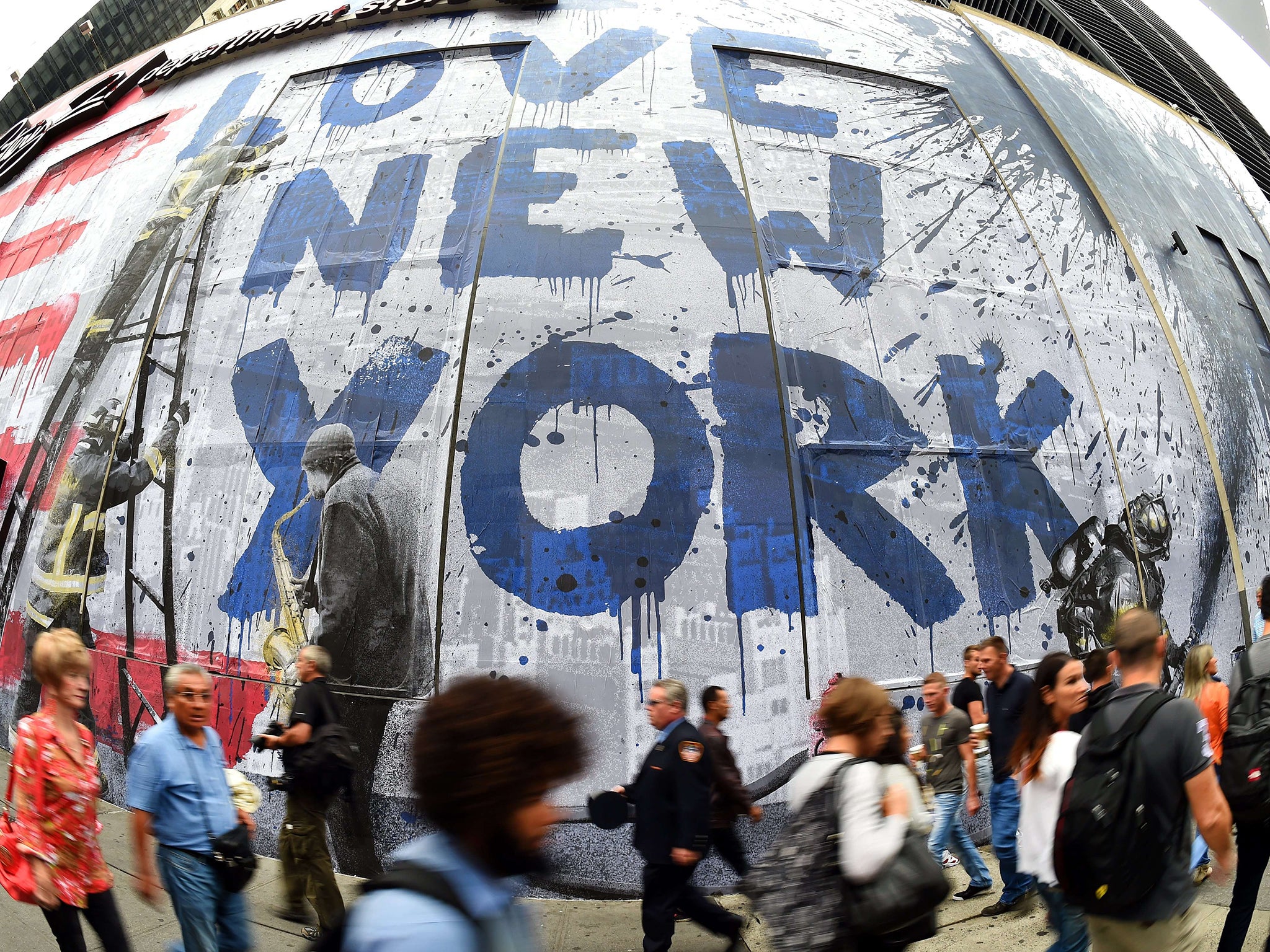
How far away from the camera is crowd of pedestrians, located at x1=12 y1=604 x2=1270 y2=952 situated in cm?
145

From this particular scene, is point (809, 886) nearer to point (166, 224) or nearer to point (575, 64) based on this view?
point (575, 64)

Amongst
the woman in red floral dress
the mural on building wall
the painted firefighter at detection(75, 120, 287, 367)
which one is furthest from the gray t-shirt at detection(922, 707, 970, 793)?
the painted firefighter at detection(75, 120, 287, 367)

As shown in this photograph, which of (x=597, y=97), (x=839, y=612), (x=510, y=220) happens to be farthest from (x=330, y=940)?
(x=597, y=97)

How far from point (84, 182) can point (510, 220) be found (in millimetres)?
6513

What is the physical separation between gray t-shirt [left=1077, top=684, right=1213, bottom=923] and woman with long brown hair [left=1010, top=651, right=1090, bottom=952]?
1.69ft

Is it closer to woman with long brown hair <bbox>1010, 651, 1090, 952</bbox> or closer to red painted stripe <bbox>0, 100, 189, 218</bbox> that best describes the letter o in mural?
woman with long brown hair <bbox>1010, 651, 1090, 952</bbox>

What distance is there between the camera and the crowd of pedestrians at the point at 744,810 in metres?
1.45

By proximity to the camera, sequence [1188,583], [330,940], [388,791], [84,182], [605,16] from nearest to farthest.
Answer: [330,940] < [388,791] < [1188,583] < [605,16] < [84,182]

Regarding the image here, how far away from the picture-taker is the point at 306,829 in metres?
4.15

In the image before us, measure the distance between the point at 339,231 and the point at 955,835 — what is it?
21.5 feet

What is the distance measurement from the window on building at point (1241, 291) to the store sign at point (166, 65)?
8180 millimetres

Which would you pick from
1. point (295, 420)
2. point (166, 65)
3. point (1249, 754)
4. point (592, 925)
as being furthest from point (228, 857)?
point (166, 65)

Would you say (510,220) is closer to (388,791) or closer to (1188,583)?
(388,791)

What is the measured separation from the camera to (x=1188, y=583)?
7.31 meters
